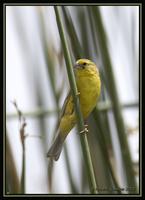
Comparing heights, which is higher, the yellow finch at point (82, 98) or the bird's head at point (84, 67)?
the bird's head at point (84, 67)

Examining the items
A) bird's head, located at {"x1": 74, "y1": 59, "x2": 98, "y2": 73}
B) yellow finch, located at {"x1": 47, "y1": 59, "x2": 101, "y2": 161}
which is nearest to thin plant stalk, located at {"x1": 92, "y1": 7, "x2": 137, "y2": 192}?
yellow finch, located at {"x1": 47, "y1": 59, "x2": 101, "y2": 161}

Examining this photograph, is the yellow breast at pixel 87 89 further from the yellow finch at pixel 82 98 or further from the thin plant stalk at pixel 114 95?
the thin plant stalk at pixel 114 95

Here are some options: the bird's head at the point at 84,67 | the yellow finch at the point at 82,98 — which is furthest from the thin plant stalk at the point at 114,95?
the bird's head at the point at 84,67

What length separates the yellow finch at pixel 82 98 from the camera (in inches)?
83.4

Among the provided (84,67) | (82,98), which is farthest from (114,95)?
(84,67)

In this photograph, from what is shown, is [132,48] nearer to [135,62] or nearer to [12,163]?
[135,62]

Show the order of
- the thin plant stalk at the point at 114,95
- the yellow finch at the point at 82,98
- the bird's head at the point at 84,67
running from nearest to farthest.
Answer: the thin plant stalk at the point at 114,95, the yellow finch at the point at 82,98, the bird's head at the point at 84,67

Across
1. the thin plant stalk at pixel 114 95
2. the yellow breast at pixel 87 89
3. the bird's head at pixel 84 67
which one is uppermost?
the bird's head at pixel 84 67

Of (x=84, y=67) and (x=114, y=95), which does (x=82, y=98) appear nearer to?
(x=84, y=67)

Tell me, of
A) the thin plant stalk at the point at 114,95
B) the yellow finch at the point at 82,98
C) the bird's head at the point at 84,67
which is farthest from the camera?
the bird's head at the point at 84,67

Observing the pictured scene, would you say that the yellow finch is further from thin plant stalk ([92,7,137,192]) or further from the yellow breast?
thin plant stalk ([92,7,137,192])

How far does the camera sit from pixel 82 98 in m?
2.22

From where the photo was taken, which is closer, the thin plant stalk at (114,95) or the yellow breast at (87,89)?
the thin plant stalk at (114,95)

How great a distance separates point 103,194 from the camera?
4.98ft
